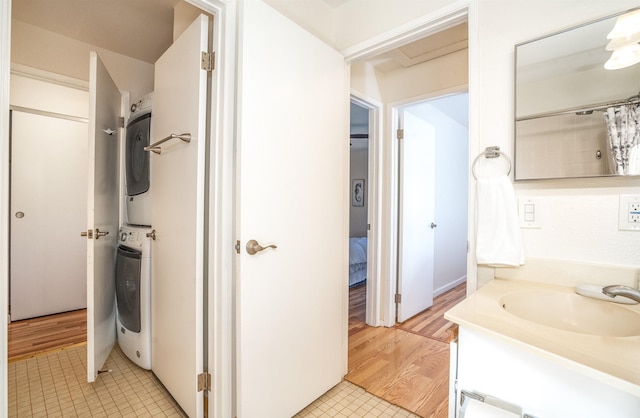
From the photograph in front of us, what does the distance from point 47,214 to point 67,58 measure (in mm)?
1443

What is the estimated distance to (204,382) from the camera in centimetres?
134

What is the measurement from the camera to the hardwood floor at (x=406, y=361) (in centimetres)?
166

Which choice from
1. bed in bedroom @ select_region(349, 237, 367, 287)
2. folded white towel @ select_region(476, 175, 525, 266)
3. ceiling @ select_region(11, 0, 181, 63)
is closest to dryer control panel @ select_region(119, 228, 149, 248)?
ceiling @ select_region(11, 0, 181, 63)

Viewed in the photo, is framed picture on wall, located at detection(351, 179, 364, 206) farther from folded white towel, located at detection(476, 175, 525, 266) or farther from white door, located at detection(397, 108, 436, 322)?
folded white towel, located at detection(476, 175, 525, 266)

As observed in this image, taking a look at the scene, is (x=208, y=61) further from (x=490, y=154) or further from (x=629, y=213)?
(x=629, y=213)

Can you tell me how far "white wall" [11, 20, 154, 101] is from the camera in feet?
7.39

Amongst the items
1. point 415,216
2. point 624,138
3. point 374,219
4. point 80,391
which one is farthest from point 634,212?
point 80,391

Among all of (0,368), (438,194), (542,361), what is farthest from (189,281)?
(438,194)

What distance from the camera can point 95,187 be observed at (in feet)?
5.65

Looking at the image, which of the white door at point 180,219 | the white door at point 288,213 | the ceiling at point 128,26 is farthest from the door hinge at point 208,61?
the ceiling at point 128,26

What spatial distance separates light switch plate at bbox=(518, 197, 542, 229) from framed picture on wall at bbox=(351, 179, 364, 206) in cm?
451

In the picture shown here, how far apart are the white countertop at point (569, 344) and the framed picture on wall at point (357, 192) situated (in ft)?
16.0

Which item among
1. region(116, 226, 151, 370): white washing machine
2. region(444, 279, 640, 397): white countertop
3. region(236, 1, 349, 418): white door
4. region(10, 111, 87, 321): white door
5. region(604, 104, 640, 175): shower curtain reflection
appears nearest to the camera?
region(444, 279, 640, 397): white countertop

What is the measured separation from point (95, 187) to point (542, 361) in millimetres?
2238
